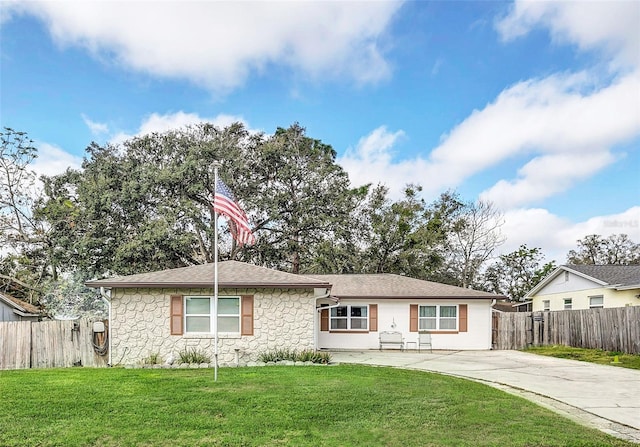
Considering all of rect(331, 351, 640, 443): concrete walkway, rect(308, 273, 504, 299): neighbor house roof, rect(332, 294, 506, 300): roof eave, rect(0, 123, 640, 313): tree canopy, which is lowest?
rect(331, 351, 640, 443): concrete walkway

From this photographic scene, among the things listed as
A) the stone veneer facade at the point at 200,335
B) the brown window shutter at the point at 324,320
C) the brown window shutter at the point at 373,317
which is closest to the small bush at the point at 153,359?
the stone veneer facade at the point at 200,335

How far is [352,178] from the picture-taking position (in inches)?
1240

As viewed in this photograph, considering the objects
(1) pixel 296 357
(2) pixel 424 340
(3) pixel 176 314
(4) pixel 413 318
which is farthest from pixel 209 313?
(2) pixel 424 340

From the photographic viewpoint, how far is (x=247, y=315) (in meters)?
14.8

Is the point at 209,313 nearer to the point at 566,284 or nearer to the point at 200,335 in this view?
the point at 200,335

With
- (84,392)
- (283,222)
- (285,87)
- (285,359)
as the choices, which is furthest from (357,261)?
(84,392)

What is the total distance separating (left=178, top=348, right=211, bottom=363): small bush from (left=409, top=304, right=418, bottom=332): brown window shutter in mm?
8885

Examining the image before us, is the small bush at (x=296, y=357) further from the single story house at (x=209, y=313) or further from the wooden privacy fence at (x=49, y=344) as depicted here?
the wooden privacy fence at (x=49, y=344)

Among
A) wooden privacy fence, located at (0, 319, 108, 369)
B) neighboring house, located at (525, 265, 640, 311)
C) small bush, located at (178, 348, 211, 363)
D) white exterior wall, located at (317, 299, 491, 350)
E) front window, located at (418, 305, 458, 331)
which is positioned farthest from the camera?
neighboring house, located at (525, 265, 640, 311)

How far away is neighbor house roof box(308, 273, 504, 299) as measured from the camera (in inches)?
778

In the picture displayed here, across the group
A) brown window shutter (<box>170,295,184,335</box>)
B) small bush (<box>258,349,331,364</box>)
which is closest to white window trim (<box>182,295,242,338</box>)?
brown window shutter (<box>170,295,184,335</box>)

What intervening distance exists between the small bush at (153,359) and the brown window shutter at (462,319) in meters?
11.7

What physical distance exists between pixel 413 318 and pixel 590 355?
6.30 m

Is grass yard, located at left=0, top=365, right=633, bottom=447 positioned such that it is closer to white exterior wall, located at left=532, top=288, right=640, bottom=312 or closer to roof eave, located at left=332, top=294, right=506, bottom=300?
roof eave, located at left=332, top=294, right=506, bottom=300
